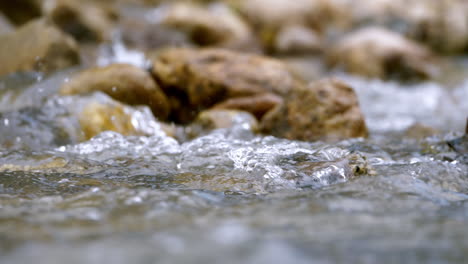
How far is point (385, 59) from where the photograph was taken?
934 centimetres

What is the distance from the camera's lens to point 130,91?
4562mm

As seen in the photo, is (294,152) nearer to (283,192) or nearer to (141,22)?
(283,192)

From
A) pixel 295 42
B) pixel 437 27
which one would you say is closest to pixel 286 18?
pixel 295 42

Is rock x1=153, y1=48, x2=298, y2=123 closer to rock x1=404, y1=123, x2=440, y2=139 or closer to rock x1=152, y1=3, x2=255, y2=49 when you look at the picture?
rock x1=404, y1=123, x2=440, y2=139

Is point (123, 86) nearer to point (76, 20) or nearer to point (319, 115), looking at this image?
point (319, 115)

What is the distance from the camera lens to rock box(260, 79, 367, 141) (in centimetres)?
403

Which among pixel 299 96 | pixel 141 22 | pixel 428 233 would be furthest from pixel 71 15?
pixel 428 233

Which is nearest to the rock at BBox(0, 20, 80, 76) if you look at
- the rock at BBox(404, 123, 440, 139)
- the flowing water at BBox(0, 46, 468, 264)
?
the flowing water at BBox(0, 46, 468, 264)

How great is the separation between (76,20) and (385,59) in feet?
22.4

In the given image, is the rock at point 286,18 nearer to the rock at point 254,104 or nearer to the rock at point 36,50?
the rock at point 254,104

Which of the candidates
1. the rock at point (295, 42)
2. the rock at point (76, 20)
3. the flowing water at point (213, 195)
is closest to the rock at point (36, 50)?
the flowing water at point (213, 195)

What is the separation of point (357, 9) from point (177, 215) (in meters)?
13.3

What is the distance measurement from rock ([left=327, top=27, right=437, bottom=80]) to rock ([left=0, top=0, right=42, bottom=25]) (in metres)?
6.81

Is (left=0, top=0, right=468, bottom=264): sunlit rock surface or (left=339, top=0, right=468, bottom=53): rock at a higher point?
(left=339, top=0, right=468, bottom=53): rock
